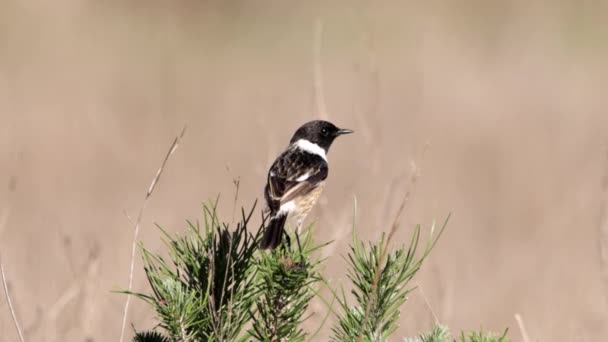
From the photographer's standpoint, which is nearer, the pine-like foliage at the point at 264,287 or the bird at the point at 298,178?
the pine-like foliage at the point at 264,287

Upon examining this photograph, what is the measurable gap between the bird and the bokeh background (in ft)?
0.48

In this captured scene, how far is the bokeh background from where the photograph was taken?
7156 mm

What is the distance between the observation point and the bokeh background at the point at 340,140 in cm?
716

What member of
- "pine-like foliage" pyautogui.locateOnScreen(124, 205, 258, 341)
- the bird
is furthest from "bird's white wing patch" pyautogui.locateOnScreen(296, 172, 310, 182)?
"pine-like foliage" pyautogui.locateOnScreen(124, 205, 258, 341)

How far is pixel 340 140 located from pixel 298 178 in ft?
24.9

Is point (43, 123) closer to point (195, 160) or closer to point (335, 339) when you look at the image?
point (195, 160)

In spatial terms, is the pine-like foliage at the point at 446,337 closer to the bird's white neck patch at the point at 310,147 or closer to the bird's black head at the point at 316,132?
the bird's white neck patch at the point at 310,147

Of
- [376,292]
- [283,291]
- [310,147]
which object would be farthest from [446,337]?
[310,147]

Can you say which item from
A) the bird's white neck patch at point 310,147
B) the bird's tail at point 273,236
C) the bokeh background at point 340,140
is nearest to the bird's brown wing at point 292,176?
the bokeh background at point 340,140

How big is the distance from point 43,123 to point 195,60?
3.36 meters

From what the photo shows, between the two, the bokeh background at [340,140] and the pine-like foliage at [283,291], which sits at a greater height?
the bokeh background at [340,140]

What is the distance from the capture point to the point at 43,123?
12.8 m

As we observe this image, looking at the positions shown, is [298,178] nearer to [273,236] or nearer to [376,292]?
[273,236]

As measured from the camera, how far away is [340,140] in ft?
42.3
